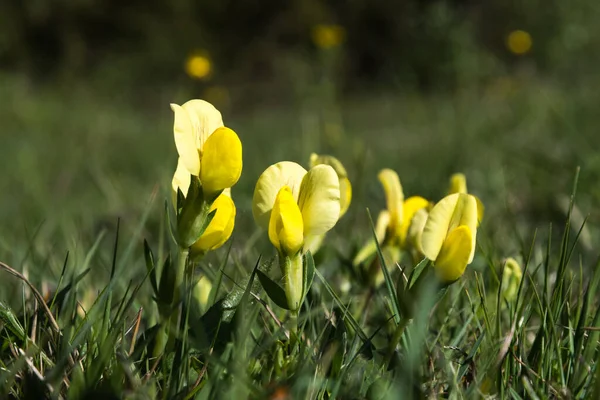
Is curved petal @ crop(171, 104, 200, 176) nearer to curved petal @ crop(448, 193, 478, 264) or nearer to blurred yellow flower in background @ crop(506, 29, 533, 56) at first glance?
curved petal @ crop(448, 193, 478, 264)

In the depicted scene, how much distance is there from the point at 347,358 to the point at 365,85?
9.25 meters

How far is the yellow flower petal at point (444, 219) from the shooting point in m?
0.76

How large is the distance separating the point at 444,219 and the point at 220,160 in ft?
0.78

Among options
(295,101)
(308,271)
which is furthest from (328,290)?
(295,101)

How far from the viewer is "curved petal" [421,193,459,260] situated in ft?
2.50

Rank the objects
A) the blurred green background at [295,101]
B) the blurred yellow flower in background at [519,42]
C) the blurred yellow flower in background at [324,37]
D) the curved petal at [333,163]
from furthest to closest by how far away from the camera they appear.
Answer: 1. the blurred yellow flower in background at [324,37]
2. the blurred yellow flower in background at [519,42]
3. the blurred green background at [295,101]
4. the curved petal at [333,163]

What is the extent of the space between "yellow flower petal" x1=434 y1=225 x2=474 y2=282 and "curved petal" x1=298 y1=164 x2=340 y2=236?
0.11 m

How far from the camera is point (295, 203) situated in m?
0.75

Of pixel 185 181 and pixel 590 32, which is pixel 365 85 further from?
pixel 185 181

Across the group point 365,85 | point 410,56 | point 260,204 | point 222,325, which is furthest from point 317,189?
point 365,85

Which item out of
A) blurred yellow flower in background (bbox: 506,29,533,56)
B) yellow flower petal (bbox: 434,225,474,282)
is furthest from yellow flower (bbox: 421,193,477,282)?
blurred yellow flower in background (bbox: 506,29,533,56)

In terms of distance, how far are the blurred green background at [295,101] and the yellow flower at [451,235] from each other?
1.14 feet

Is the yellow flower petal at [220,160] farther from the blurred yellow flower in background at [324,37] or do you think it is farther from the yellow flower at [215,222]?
the blurred yellow flower in background at [324,37]

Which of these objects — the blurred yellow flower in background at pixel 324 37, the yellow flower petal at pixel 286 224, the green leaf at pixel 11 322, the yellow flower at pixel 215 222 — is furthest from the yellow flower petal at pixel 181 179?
the blurred yellow flower in background at pixel 324 37
